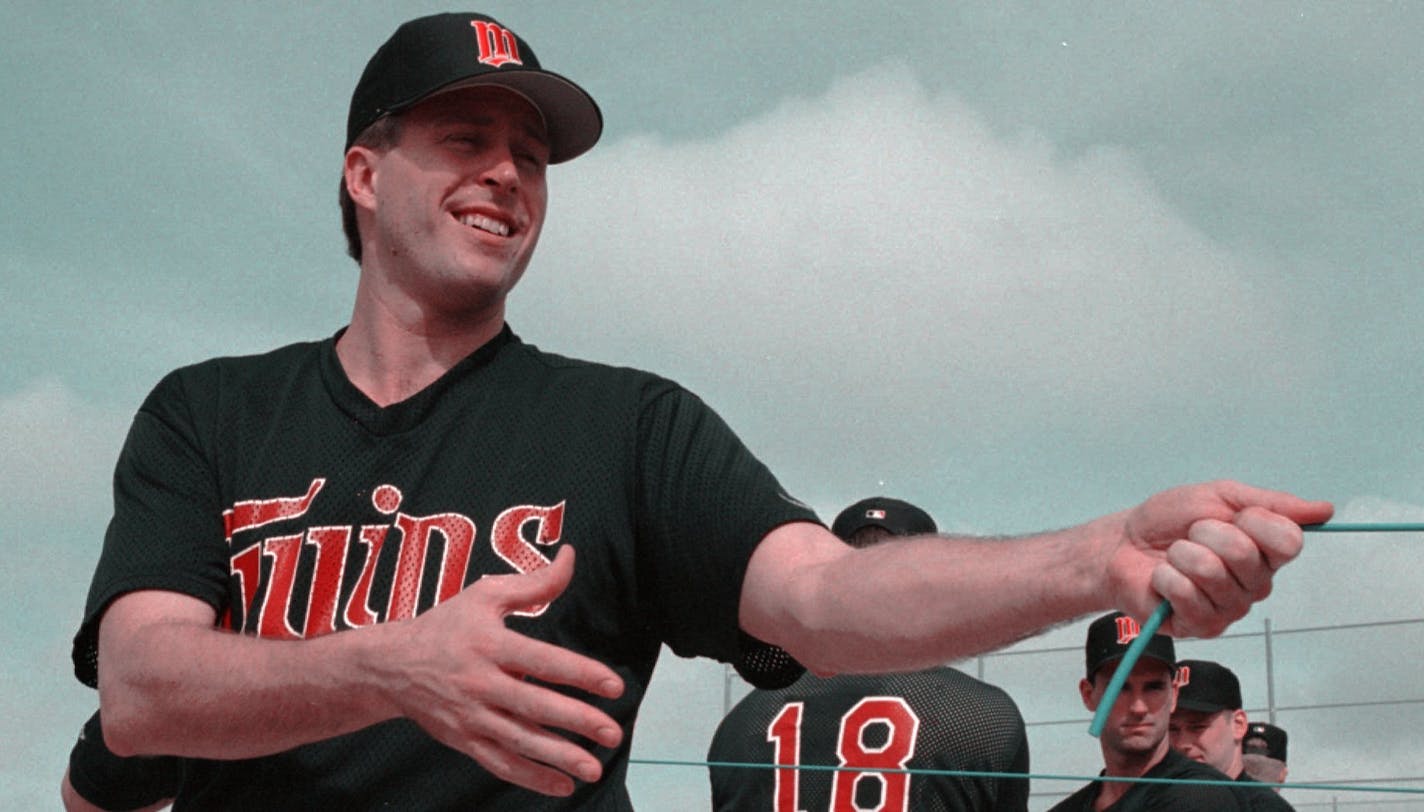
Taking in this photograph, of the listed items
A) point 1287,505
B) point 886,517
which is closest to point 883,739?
point 886,517

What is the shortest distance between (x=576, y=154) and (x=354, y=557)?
3.01 feet

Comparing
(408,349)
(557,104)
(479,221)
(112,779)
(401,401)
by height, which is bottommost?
(112,779)

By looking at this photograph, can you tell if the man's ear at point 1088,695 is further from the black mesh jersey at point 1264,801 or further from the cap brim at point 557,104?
the cap brim at point 557,104

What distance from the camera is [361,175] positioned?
9.23 feet

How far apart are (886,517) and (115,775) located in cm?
240

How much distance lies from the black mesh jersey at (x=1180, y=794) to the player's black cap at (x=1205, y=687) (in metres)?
1.46

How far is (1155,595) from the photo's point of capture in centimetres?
168

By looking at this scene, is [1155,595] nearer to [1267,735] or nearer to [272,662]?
[272,662]

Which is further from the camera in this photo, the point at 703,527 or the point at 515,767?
the point at 703,527

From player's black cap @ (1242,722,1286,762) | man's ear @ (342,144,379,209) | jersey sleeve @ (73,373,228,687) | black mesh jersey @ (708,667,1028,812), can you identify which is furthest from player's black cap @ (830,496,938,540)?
player's black cap @ (1242,722,1286,762)

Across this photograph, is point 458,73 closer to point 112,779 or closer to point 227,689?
point 227,689

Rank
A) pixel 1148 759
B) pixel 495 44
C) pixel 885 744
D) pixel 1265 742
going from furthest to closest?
1. pixel 1265 742
2. pixel 1148 759
3. pixel 885 744
4. pixel 495 44

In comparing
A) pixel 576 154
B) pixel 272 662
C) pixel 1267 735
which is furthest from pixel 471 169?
pixel 1267 735

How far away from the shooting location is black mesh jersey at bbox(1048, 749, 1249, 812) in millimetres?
5076
